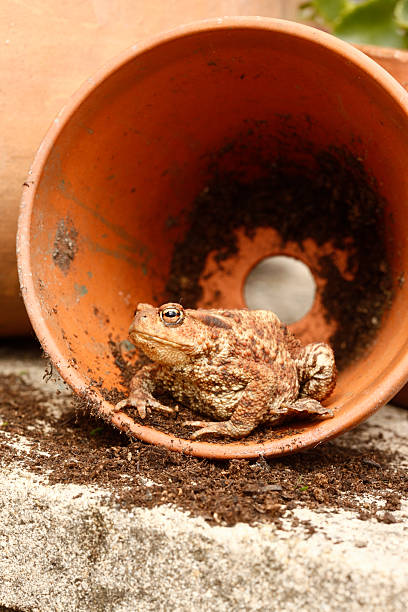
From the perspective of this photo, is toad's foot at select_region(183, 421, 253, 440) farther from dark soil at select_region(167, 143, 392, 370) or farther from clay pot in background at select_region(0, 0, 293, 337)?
clay pot in background at select_region(0, 0, 293, 337)


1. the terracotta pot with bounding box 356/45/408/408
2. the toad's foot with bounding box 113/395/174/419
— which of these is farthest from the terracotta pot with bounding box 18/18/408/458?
the terracotta pot with bounding box 356/45/408/408

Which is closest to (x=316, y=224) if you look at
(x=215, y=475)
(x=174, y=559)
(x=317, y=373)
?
(x=317, y=373)

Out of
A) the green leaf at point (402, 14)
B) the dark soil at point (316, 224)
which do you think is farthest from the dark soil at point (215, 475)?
the green leaf at point (402, 14)

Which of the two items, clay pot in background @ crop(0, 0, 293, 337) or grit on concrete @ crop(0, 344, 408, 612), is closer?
grit on concrete @ crop(0, 344, 408, 612)

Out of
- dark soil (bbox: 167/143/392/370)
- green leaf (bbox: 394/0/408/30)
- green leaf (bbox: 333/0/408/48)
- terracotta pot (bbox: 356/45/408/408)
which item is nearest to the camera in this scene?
terracotta pot (bbox: 356/45/408/408)

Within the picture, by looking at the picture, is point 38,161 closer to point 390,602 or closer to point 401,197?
point 401,197

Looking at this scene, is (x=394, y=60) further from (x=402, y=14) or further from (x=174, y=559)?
(x=174, y=559)
